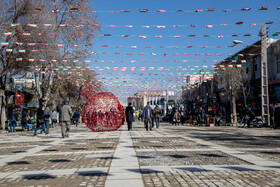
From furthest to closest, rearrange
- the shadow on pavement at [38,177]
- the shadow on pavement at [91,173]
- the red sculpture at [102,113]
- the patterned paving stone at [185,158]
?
the red sculpture at [102,113]
the patterned paving stone at [185,158]
the shadow on pavement at [91,173]
the shadow on pavement at [38,177]

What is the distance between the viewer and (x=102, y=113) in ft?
60.1

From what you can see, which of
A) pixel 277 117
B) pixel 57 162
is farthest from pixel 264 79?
pixel 57 162

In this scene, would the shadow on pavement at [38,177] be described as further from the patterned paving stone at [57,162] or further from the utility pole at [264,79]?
the utility pole at [264,79]

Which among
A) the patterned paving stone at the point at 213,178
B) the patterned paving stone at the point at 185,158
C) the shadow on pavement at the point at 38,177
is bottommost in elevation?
the shadow on pavement at the point at 38,177

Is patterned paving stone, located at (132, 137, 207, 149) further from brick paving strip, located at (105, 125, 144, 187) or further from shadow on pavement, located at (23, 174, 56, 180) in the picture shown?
shadow on pavement, located at (23, 174, 56, 180)

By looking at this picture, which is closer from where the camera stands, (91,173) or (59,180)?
(59,180)

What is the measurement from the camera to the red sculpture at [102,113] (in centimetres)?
1822

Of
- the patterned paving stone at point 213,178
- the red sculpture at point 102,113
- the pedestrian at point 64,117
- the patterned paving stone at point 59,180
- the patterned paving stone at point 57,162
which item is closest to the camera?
the patterned paving stone at point 213,178

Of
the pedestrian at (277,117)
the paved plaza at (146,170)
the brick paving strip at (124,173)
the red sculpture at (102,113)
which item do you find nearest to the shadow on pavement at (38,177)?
the paved plaza at (146,170)

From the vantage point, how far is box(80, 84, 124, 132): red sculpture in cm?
1822

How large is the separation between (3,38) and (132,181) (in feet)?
59.7

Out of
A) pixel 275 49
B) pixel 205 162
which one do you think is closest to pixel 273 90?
pixel 275 49

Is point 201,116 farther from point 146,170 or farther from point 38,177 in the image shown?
point 38,177

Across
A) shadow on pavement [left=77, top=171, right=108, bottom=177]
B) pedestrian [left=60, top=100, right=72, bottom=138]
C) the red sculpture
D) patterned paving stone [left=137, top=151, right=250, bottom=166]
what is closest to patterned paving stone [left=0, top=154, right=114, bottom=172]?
shadow on pavement [left=77, top=171, right=108, bottom=177]
